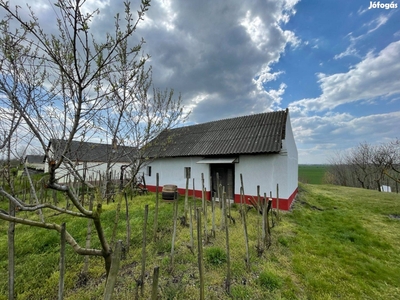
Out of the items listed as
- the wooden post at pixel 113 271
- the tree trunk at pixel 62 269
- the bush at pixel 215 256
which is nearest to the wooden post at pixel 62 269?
the tree trunk at pixel 62 269

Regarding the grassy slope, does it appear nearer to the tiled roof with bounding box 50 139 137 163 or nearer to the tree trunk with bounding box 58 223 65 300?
the tree trunk with bounding box 58 223 65 300

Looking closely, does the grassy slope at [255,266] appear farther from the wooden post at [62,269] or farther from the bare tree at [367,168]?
the bare tree at [367,168]

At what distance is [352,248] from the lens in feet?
17.7

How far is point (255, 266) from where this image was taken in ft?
13.1

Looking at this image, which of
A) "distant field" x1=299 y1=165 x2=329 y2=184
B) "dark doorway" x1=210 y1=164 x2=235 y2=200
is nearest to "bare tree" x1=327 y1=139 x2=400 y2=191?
"distant field" x1=299 y1=165 x2=329 y2=184

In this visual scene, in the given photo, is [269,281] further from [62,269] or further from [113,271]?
[62,269]

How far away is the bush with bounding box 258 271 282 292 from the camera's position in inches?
135

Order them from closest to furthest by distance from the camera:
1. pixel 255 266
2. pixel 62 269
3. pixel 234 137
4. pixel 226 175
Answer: pixel 62 269 → pixel 255 266 → pixel 226 175 → pixel 234 137

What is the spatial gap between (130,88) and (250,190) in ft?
27.6

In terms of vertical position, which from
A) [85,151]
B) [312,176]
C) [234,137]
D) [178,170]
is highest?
[234,137]

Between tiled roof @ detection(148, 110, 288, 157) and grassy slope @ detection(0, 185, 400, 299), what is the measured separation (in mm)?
4218

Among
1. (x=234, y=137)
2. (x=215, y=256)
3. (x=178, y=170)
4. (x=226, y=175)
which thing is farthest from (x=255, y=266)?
(x=178, y=170)

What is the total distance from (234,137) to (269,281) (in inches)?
342

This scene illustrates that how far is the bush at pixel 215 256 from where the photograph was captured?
412cm
